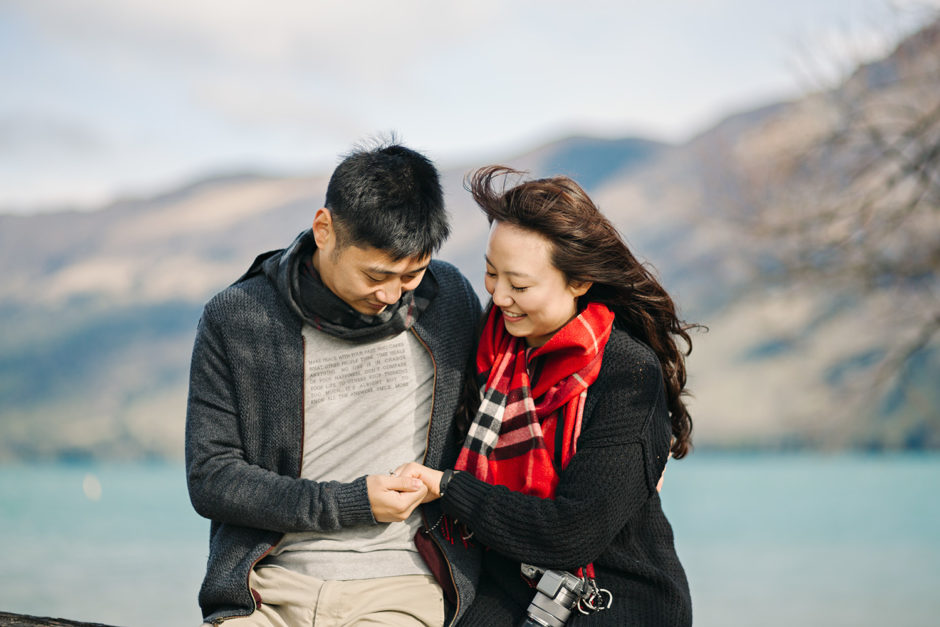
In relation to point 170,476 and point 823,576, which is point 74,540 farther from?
point 170,476

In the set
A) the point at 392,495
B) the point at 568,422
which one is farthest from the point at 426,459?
the point at 568,422

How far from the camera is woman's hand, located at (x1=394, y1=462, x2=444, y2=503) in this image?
260 centimetres

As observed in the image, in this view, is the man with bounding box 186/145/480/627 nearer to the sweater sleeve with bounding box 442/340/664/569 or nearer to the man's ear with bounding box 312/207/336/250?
the man's ear with bounding box 312/207/336/250

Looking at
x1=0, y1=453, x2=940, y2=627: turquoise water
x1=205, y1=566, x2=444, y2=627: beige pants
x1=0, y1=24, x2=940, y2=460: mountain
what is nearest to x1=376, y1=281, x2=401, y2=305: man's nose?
x1=0, y1=24, x2=940, y2=460: mountain

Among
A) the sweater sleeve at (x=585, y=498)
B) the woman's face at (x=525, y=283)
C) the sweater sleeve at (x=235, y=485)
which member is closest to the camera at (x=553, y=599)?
the sweater sleeve at (x=585, y=498)

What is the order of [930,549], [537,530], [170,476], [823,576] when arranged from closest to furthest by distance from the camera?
[537,530] < [823,576] < [930,549] < [170,476]

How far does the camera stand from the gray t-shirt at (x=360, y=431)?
271 centimetres

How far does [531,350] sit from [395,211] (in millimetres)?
586

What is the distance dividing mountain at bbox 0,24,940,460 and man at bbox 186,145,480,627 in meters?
0.59

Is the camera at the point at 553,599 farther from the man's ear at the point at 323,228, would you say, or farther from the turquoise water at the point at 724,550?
the turquoise water at the point at 724,550

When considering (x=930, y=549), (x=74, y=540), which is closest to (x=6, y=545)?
(x=74, y=540)

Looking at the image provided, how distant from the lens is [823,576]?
57.6 ft

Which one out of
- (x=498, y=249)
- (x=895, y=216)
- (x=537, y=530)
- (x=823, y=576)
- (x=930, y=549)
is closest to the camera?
(x=537, y=530)

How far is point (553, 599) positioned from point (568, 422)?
1.57ft
